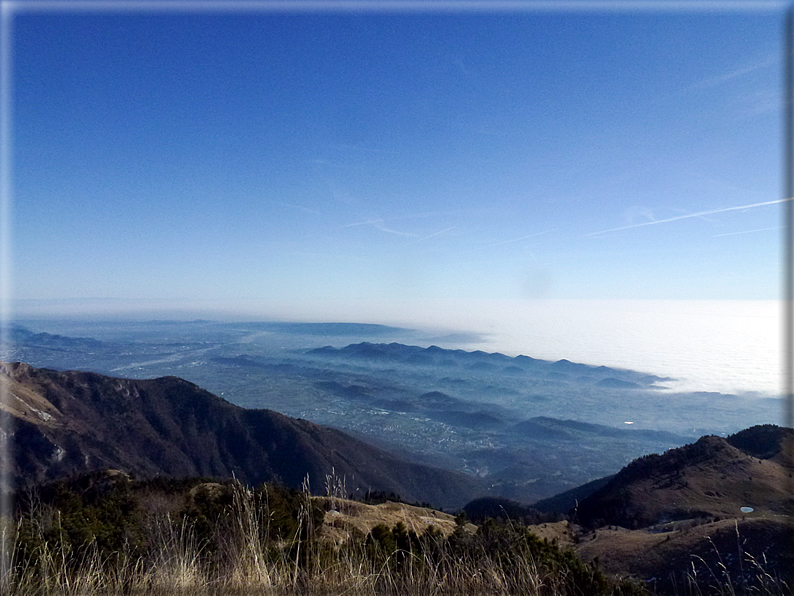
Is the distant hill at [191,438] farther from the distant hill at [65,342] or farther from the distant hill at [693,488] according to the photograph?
the distant hill at [65,342]

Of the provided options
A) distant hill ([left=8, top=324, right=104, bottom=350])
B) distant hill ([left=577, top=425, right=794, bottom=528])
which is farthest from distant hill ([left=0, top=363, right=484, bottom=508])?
distant hill ([left=8, top=324, right=104, bottom=350])

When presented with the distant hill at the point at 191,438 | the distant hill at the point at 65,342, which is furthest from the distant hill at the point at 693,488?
the distant hill at the point at 65,342

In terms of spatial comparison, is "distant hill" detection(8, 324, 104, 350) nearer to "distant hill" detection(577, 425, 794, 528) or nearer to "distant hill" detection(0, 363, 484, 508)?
"distant hill" detection(0, 363, 484, 508)

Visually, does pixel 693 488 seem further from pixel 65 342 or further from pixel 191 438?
pixel 65 342

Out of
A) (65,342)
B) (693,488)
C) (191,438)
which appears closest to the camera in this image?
(693,488)

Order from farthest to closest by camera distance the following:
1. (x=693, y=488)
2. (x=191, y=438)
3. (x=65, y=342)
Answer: (x=65, y=342) → (x=191, y=438) → (x=693, y=488)

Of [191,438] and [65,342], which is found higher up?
[65,342]

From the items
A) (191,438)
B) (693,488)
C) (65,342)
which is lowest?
(191,438)

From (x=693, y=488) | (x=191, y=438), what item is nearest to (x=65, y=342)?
(x=191, y=438)
